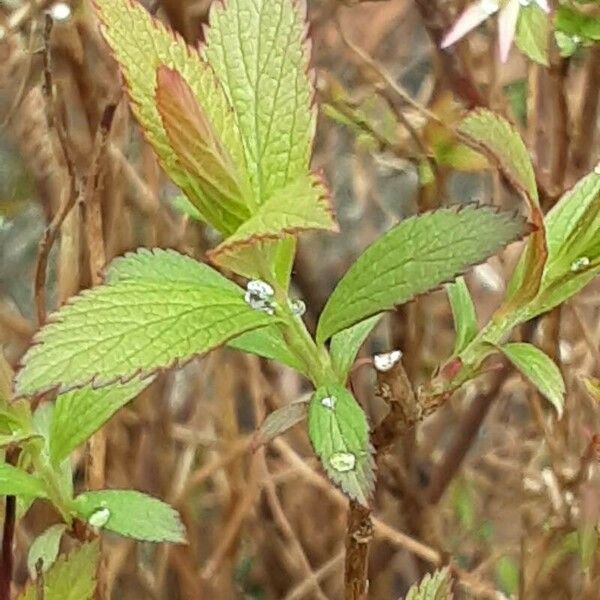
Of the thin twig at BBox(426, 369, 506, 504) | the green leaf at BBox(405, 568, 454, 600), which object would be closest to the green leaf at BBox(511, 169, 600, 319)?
the green leaf at BBox(405, 568, 454, 600)

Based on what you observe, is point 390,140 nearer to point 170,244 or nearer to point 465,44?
point 465,44

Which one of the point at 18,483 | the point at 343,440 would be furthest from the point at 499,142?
the point at 18,483

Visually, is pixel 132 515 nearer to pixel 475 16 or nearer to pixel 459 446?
pixel 475 16

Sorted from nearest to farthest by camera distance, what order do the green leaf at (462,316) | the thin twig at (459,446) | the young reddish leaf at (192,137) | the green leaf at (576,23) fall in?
the young reddish leaf at (192,137), the green leaf at (462,316), the green leaf at (576,23), the thin twig at (459,446)

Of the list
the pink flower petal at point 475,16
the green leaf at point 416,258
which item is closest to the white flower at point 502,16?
the pink flower petal at point 475,16

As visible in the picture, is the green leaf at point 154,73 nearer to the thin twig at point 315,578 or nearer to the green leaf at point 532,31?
the green leaf at point 532,31

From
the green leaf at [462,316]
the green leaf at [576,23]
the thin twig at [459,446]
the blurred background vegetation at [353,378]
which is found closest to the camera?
the green leaf at [462,316]
